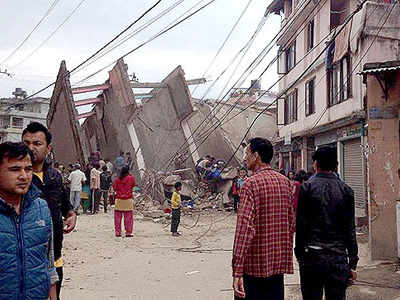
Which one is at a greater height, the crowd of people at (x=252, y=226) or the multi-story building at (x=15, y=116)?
the multi-story building at (x=15, y=116)

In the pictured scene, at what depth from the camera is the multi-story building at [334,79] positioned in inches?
524

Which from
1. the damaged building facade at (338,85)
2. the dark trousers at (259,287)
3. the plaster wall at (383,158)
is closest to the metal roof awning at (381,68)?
the plaster wall at (383,158)

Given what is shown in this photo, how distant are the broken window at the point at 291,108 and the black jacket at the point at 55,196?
18.4 meters

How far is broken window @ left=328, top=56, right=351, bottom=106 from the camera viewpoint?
14.7 m

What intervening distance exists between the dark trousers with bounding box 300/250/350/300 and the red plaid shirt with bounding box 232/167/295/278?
0.30 meters

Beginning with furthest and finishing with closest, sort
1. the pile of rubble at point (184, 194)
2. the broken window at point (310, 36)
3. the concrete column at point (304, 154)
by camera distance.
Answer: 1. the concrete column at point (304, 154)
2. the broken window at point (310, 36)
3. the pile of rubble at point (184, 194)

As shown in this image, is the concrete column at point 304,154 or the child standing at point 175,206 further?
the concrete column at point 304,154

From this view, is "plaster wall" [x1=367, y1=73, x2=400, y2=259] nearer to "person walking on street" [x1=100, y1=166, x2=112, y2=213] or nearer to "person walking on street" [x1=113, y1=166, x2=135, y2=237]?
"person walking on street" [x1=113, y1=166, x2=135, y2=237]

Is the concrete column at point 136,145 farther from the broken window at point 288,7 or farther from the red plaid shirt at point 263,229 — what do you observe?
the red plaid shirt at point 263,229

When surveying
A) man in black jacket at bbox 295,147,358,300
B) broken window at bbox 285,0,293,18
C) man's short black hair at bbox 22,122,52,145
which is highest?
broken window at bbox 285,0,293,18

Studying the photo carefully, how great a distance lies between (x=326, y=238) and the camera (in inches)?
135

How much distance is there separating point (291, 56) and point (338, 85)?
6817mm

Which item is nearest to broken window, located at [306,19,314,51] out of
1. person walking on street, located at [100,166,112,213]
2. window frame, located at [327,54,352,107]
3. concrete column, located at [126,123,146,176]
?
window frame, located at [327,54,352,107]

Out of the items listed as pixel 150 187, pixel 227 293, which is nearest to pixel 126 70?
pixel 150 187
